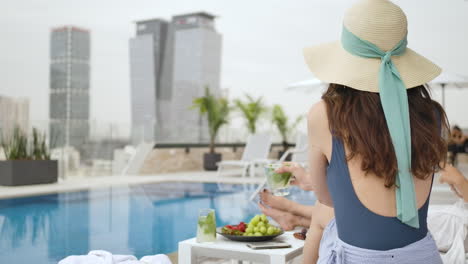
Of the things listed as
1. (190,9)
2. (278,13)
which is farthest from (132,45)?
(278,13)

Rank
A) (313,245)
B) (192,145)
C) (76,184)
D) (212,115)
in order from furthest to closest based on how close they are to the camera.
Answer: (192,145)
(212,115)
(76,184)
(313,245)

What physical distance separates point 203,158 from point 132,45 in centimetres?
2154

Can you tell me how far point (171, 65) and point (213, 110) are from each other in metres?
21.6

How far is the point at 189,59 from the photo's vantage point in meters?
33.8

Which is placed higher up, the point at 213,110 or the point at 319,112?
the point at 213,110

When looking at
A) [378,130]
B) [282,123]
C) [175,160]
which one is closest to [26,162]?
[175,160]

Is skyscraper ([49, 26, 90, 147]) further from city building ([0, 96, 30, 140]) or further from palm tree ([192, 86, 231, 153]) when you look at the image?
city building ([0, 96, 30, 140])

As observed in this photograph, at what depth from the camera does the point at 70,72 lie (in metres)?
30.0

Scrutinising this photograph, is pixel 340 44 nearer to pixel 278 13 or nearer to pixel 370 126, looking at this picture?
pixel 370 126

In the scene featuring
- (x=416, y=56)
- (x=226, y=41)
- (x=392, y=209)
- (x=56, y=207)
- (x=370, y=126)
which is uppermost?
(x=226, y=41)

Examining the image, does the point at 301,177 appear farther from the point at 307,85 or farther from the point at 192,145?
the point at 192,145

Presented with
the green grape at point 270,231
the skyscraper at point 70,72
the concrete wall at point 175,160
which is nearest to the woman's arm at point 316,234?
the green grape at point 270,231

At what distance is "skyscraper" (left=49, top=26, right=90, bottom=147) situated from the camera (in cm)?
2660

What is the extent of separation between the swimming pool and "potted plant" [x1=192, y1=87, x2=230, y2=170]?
3950mm
